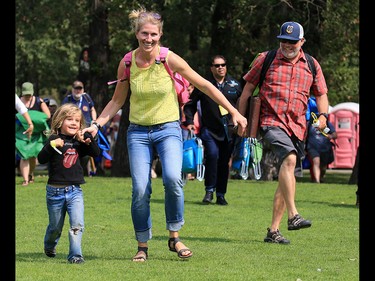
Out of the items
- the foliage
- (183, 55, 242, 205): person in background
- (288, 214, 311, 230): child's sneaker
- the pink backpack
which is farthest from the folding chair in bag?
the foliage

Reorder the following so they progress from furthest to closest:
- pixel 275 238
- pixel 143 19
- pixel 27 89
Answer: pixel 27 89 → pixel 275 238 → pixel 143 19

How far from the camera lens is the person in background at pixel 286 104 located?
11094mm

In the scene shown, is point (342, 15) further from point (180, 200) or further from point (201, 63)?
point (180, 200)

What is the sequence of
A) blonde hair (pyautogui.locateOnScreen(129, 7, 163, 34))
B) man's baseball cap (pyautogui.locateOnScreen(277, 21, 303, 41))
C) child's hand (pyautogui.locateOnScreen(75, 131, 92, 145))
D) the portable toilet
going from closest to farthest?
blonde hair (pyautogui.locateOnScreen(129, 7, 163, 34)), child's hand (pyautogui.locateOnScreen(75, 131, 92, 145)), man's baseball cap (pyautogui.locateOnScreen(277, 21, 303, 41)), the portable toilet

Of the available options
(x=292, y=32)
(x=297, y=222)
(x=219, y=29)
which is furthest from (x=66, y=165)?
(x=219, y=29)

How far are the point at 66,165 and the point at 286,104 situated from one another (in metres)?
2.56

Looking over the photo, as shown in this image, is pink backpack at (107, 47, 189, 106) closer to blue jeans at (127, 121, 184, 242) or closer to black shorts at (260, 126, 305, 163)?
blue jeans at (127, 121, 184, 242)

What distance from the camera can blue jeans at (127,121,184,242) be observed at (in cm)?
958

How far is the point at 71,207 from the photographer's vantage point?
9.66 m

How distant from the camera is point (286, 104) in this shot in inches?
441

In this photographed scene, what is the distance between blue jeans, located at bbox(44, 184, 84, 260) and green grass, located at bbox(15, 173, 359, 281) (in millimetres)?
227

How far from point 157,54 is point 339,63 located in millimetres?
24547

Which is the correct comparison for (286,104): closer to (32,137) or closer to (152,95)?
(152,95)
